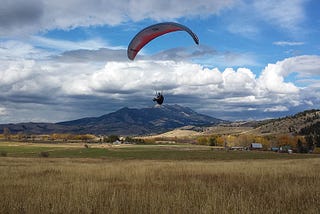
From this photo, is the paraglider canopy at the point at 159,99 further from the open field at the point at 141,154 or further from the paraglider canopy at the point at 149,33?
the open field at the point at 141,154

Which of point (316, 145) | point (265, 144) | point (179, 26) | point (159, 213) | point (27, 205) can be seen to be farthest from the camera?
point (265, 144)

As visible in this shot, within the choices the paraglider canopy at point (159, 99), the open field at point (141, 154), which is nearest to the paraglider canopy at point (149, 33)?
the paraglider canopy at point (159, 99)

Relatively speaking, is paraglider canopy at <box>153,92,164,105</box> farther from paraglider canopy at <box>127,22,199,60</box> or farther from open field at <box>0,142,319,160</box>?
open field at <box>0,142,319,160</box>

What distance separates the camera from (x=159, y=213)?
9.21 m

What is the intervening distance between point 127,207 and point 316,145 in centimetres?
16114

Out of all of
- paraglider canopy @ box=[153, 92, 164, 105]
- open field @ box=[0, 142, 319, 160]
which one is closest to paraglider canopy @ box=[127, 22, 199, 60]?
paraglider canopy @ box=[153, 92, 164, 105]

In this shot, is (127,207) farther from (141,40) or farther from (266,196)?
(141,40)

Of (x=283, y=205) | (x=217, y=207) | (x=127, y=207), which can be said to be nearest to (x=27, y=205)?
(x=127, y=207)

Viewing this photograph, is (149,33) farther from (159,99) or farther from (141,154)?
(141,154)

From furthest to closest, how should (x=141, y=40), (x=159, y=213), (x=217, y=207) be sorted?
(x=141, y=40), (x=217, y=207), (x=159, y=213)

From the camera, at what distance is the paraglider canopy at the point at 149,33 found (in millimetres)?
17328

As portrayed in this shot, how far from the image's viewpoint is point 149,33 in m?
18.4

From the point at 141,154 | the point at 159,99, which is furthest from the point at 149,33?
the point at 141,154

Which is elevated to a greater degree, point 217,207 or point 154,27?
point 154,27
